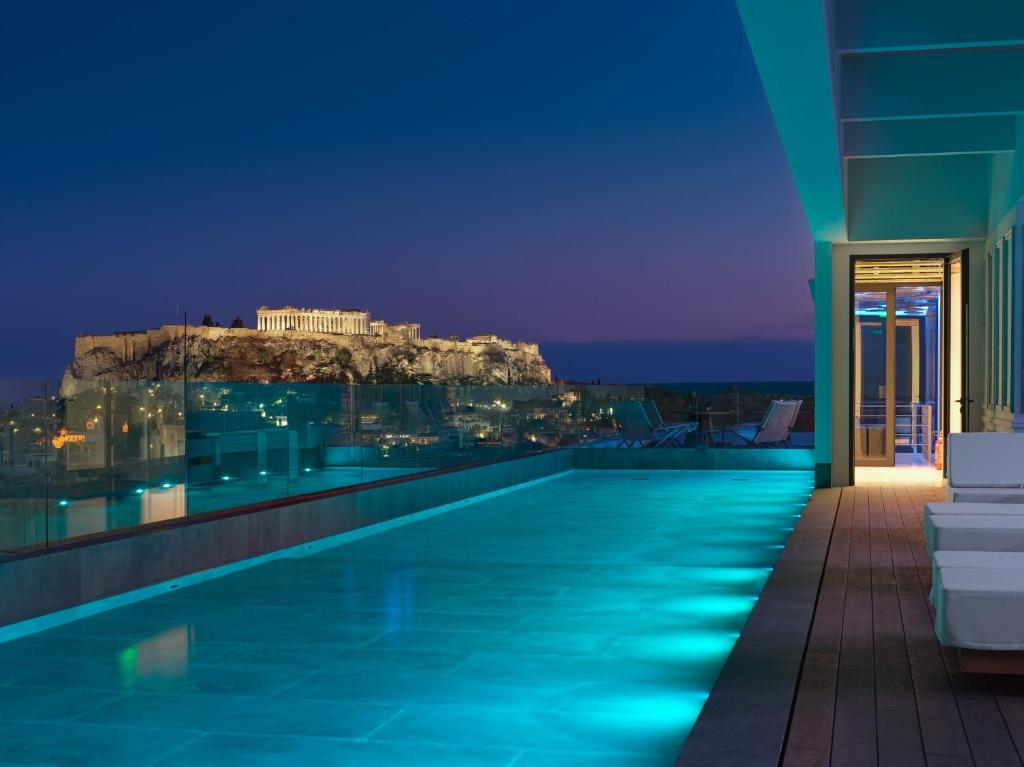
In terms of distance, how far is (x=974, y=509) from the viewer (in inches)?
209

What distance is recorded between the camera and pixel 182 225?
4834 centimetres

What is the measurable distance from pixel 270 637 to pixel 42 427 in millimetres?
1685

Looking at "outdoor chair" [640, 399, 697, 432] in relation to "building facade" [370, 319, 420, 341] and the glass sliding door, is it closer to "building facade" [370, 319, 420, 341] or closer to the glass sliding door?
the glass sliding door

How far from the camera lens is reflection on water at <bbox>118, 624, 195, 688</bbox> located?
4332mm

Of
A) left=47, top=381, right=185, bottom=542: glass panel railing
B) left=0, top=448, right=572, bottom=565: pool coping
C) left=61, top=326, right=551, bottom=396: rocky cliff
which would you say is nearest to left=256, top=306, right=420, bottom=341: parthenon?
left=61, top=326, right=551, bottom=396: rocky cliff

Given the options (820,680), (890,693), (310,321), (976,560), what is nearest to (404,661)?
(820,680)

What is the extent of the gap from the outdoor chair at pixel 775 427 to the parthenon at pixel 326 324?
4266cm

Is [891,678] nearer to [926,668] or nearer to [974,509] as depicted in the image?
[926,668]

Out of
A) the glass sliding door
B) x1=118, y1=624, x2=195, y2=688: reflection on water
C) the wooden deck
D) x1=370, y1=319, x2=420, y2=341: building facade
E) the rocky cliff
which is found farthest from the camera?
x1=370, y1=319, x2=420, y2=341: building facade

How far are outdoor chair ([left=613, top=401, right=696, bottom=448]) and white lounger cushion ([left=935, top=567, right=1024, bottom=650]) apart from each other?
12.4 m

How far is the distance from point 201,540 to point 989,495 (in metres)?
4.48

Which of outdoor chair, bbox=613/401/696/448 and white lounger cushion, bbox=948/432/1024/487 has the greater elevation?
white lounger cushion, bbox=948/432/1024/487

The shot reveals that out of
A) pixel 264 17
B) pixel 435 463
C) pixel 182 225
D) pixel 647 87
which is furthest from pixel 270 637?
pixel 182 225

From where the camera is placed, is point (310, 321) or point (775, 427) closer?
point (775, 427)
